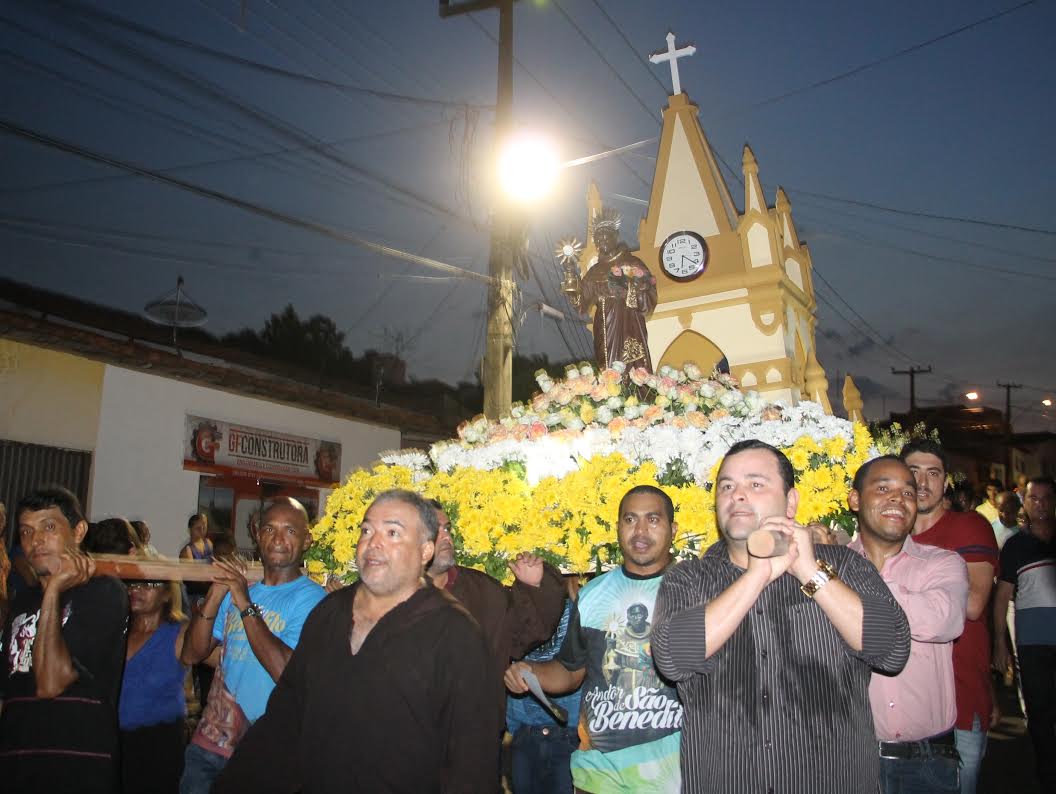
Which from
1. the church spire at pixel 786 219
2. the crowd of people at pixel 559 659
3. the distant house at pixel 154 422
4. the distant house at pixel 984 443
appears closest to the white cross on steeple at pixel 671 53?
the church spire at pixel 786 219

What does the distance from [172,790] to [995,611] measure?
5.23 meters

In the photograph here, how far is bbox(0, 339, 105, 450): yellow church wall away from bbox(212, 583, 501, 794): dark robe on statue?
980 cm

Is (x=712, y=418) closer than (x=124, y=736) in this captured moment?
No

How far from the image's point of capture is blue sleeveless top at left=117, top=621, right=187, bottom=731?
4.43 meters

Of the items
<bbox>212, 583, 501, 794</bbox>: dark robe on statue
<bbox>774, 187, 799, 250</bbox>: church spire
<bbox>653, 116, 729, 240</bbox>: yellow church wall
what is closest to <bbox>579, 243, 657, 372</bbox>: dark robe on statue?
<bbox>212, 583, 501, 794</bbox>: dark robe on statue

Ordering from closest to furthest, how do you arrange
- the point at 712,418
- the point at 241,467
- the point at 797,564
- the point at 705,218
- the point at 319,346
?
the point at 797,564
the point at 712,418
the point at 241,467
the point at 705,218
the point at 319,346

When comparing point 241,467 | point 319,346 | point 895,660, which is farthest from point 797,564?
point 319,346

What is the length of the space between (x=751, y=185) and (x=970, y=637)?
15.3m

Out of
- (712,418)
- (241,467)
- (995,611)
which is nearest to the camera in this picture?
(712,418)

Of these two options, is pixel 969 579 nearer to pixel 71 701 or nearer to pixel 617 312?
pixel 71 701

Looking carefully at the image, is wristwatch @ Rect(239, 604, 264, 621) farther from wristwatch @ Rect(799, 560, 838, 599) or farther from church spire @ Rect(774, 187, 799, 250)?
church spire @ Rect(774, 187, 799, 250)

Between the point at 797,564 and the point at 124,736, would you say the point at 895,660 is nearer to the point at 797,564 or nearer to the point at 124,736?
the point at 797,564

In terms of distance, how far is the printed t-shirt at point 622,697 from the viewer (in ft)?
11.2

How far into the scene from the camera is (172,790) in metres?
4.41
